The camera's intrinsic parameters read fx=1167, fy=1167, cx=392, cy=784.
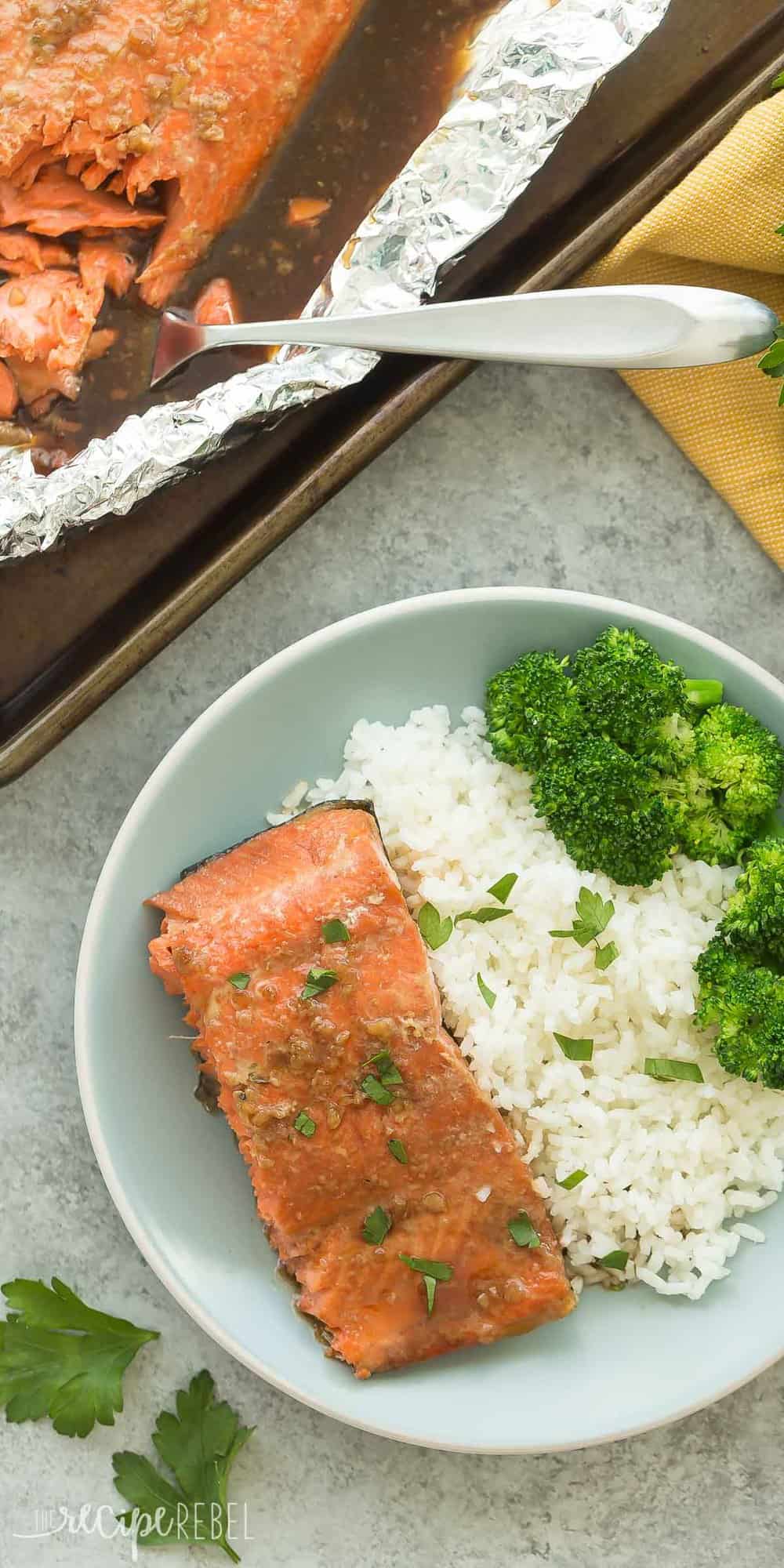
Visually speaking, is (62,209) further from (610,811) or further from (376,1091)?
(376,1091)

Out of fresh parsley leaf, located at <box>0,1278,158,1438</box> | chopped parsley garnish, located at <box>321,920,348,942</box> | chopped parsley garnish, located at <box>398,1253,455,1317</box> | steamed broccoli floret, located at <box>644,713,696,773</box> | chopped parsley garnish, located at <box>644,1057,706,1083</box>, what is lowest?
fresh parsley leaf, located at <box>0,1278,158,1438</box>

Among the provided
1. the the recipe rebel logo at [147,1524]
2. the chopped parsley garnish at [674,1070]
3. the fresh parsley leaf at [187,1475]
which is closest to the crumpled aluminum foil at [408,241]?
the chopped parsley garnish at [674,1070]

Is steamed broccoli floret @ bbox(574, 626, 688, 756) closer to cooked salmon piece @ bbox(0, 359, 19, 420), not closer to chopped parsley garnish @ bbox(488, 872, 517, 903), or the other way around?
chopped parsley garnish @ bbox(488, 872, 517, 903)

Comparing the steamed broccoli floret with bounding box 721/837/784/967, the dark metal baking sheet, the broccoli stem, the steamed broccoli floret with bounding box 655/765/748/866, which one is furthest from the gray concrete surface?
the steamed broccoli floret with bounding box 721/837/784/967

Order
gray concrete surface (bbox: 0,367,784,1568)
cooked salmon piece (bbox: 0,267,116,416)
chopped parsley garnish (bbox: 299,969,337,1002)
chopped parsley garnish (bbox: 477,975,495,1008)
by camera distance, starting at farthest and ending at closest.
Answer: gray concrete surface (bbox: 0,367,784,1568), cooked salmon piece (bbox: 0,267,116,416), chopped parsley garnish (bbox: 477,975,495,1008), chopped parsley garnish (bbox: 299,969,337,1002)

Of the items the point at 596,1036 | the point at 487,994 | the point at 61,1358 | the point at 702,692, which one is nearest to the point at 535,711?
the point at 702,692

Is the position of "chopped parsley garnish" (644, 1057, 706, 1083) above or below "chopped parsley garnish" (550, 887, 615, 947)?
below

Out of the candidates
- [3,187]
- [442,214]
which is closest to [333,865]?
[442,214]
